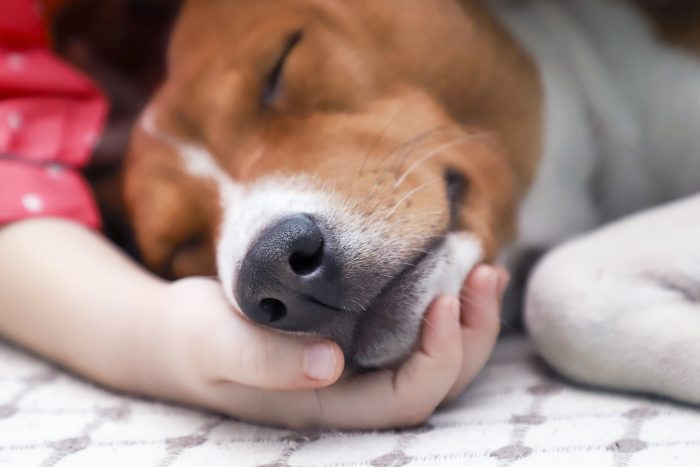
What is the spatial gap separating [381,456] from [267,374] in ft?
0.48

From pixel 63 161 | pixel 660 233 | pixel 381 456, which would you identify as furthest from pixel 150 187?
pixel 660 233

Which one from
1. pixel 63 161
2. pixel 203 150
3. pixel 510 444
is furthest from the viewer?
pixel 63 161

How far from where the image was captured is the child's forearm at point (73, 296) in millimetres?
1116

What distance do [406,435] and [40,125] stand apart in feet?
3.03

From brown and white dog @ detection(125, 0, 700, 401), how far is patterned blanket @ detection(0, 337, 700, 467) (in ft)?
0.26

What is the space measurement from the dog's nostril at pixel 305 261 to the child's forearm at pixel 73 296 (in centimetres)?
30

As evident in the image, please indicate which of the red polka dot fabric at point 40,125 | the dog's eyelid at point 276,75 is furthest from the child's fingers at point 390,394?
the red polka dot fabric at point 40,125

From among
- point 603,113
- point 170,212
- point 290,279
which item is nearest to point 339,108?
point 170,212

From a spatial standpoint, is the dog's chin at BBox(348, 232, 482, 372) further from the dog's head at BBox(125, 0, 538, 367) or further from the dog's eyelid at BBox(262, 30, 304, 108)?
the dog's eyelid at BBox(262, 30, 304, 108)

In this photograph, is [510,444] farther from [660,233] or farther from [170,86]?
[170,86]

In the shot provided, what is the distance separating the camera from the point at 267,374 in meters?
0.90

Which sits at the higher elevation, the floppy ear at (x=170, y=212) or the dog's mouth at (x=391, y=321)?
the floppy ear at (x=170, y=212)

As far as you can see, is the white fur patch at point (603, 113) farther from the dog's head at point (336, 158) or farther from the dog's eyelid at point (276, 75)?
the dog's eyelid at point (276, 75)

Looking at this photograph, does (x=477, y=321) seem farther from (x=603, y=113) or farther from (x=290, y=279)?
(x=603, y=113)
